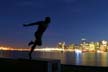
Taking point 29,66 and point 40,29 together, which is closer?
point 29,66

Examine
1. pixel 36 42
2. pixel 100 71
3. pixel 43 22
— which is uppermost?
pixel 43 22

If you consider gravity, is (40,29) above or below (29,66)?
above

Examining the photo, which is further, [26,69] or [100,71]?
[100,71]

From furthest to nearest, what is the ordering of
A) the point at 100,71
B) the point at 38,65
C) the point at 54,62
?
the point at 100,71, the point at 54,62, the point at 38,65

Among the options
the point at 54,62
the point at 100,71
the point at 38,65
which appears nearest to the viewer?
the point at 38,65

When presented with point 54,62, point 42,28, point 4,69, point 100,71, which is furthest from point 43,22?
point 100,71

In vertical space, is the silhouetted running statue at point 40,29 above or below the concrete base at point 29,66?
above

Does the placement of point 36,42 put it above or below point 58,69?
above

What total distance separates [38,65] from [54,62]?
4.10 feet

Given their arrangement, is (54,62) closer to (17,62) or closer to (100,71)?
(17,62)

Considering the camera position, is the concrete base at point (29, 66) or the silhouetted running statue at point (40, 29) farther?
the silhouetted running statue at point (40, 29)

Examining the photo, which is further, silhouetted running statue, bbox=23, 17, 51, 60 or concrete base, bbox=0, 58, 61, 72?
silhouetted running statue, bbox=23, 17, 51, 60

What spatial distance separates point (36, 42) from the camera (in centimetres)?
1644

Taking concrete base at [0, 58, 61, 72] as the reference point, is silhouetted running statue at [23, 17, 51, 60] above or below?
above
